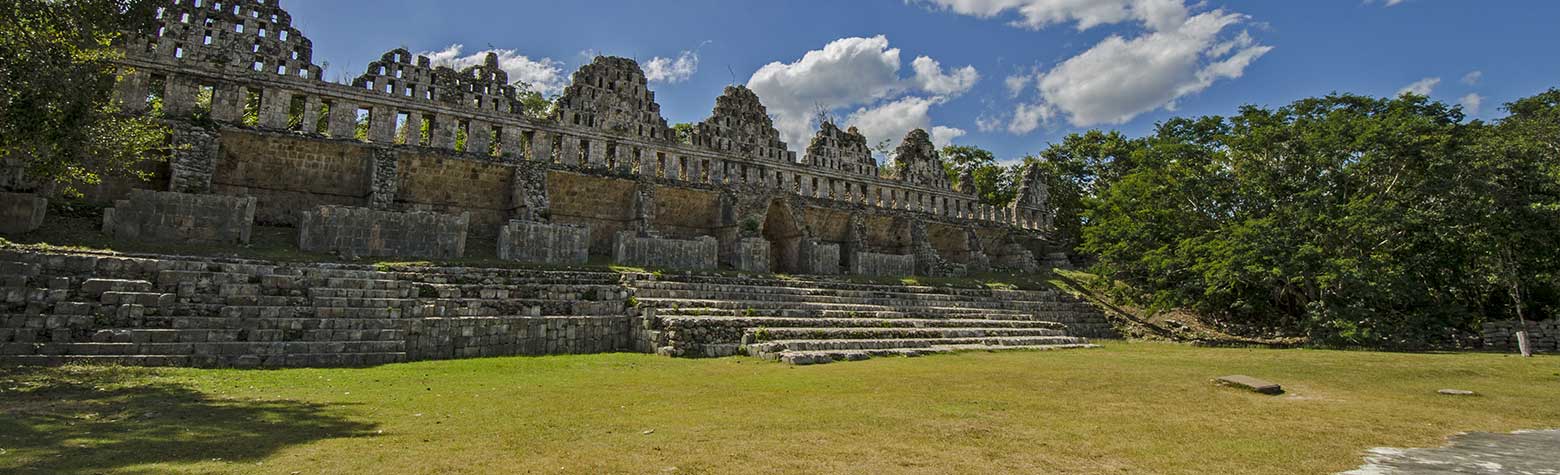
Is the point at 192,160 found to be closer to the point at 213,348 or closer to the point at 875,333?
the point at 213,348

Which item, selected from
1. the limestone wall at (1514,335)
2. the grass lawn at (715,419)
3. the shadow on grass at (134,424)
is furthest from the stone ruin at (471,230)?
the limestone wall at (1514,335)

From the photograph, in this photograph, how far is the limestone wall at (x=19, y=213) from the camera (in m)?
12.6

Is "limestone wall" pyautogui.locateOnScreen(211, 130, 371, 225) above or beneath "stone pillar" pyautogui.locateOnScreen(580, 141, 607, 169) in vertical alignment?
beneath

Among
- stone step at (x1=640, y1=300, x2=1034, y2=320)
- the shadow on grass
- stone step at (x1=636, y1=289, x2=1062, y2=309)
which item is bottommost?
the shadow on grass

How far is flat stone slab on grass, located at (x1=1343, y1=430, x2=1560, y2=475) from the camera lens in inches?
165

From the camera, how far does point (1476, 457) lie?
4582mm

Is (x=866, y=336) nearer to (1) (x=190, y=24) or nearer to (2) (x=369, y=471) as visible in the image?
(2) (x=369, y=471)

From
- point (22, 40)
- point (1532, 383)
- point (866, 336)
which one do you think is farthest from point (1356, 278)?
point (22, 40)

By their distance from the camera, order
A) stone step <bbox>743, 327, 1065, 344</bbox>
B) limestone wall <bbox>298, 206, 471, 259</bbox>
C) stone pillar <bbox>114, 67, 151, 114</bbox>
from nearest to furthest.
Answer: stone step <bbox>743, 327, 1065, 344</bbox> → limestone wall <bbox>298, 206, 471, 259</bbox> → stone pillar <bbox>114, 67, 151, 114</bbox>

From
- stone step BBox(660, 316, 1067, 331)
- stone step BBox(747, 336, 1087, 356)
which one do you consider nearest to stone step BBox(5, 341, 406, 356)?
stone step BBox(660, 316, 1067, 331)

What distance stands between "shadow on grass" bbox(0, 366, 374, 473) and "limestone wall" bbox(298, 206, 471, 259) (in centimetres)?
802

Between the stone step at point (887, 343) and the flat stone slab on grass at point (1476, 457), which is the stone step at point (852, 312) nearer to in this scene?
the stone step at point (887, 343)

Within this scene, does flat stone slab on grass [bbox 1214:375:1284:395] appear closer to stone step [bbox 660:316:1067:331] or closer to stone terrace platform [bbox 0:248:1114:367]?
stone terrace platform [bbox 0:248:1114:367]

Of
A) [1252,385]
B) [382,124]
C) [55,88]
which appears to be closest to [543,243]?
[382,124]
